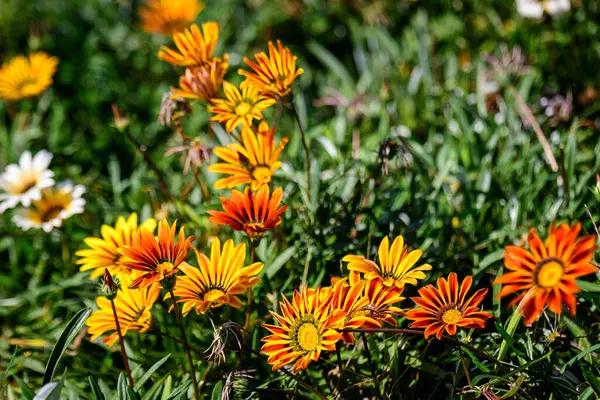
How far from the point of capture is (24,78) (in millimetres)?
2801

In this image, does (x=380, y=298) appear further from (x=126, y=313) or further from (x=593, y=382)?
(x=126, y=313)

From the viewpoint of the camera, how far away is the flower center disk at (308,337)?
140cm

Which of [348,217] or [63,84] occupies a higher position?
[63,84]

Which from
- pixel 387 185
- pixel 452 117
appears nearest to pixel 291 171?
pixel 387 185

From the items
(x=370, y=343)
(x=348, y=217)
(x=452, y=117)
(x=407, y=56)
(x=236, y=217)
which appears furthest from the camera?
(x=407, y=56)

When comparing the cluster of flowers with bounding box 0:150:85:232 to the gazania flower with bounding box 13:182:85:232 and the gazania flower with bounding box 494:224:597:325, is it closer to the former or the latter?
the gazania flower with bounding box 13:182:85:232

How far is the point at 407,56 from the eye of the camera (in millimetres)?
3066

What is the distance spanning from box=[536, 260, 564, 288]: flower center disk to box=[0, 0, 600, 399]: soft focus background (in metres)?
0.38

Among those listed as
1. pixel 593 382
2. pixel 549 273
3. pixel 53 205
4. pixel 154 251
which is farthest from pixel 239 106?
pixel 593 382

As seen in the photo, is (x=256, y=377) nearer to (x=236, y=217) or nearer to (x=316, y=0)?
(x=236, y=217)

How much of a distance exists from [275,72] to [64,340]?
0.84 m

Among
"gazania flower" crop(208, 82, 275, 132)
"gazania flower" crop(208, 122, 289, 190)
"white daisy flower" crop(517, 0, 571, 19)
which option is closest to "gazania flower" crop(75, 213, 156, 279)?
"gazania flower" crop(208, 122, 289, 190)

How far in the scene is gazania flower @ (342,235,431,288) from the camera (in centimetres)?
146

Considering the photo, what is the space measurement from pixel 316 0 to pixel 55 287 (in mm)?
2085
